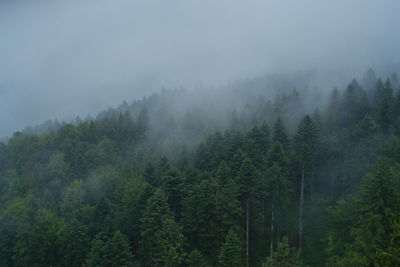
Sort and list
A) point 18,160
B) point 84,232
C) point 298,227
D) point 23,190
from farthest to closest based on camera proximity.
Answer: point 18,160
point 23,190
point 298,227
point 84,232

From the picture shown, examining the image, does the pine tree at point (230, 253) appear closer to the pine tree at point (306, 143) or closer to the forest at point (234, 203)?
the forest at point (234, 203)

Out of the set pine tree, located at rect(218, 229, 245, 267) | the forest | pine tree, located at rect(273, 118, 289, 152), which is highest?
pine tree, located at rect(273, 118, 289, 152)

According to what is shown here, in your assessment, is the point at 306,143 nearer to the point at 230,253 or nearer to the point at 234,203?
the point at 234,203

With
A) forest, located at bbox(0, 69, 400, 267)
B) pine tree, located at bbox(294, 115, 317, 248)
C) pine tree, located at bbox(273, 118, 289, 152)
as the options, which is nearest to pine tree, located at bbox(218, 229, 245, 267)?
forest, located at bbox(0, 69, 400, 267)

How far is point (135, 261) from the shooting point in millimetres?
43469

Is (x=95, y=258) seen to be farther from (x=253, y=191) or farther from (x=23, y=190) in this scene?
(x=23, y=190)

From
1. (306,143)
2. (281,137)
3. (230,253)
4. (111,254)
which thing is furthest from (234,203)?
(281,137)

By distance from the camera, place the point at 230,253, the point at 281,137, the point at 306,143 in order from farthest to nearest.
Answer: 1. the point at 281,137
2. the point at 306,143
3. the point at 230,253

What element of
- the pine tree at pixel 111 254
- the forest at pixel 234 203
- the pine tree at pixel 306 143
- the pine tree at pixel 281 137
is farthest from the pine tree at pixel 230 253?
the pine tree at pixel 281 137

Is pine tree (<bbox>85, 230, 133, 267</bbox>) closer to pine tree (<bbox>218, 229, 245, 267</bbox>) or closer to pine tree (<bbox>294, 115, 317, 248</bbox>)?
pine tree (<bbox>218, 229, 245, 267</bbox>)

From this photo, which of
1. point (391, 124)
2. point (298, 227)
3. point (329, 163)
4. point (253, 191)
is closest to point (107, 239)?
point (253, 191)

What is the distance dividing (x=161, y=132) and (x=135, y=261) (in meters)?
58.9

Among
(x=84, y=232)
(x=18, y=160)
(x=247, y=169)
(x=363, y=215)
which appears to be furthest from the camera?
(x=18, y=160)

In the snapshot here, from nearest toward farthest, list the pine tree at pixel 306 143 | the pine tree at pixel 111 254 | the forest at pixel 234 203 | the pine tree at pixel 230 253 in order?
the forest at pixel 234 203, the pine tree at pixel 230 253, the pine tree at pixel 111 254, the pine tree at pixel 306 143
